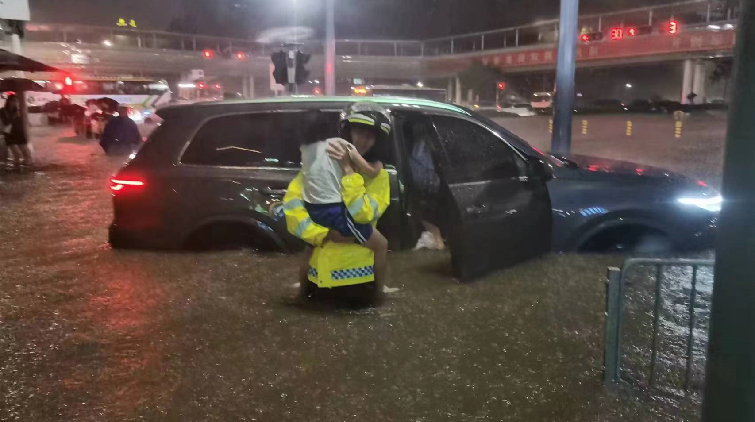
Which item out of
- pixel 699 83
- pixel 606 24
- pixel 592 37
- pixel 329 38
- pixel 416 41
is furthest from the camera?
pixel 416 41

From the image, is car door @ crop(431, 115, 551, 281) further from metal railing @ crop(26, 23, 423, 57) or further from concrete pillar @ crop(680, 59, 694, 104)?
metal railing @ crop(26, 23, 423, 57)

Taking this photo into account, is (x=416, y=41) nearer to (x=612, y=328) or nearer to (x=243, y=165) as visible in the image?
(x=243, y=165)

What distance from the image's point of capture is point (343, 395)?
145 inches

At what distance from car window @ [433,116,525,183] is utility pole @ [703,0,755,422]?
9.70 feet

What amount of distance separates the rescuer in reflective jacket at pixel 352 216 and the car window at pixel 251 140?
48.9 inches

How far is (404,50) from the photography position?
54375mm

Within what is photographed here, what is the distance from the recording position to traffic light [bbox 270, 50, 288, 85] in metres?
15.5

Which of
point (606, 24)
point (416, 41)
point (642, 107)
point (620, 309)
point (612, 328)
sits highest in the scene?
point (416, 41)

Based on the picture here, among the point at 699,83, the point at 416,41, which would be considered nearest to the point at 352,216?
the point at 699,83

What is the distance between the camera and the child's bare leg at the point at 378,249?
4551mm

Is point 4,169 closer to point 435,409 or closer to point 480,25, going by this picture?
point 435,409

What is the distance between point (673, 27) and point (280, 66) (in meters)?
21.5

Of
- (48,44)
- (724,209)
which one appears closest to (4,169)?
(724,209)

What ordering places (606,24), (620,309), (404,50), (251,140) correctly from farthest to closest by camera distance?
(404,50) < (606,24) < (251,140) < (620,309)
